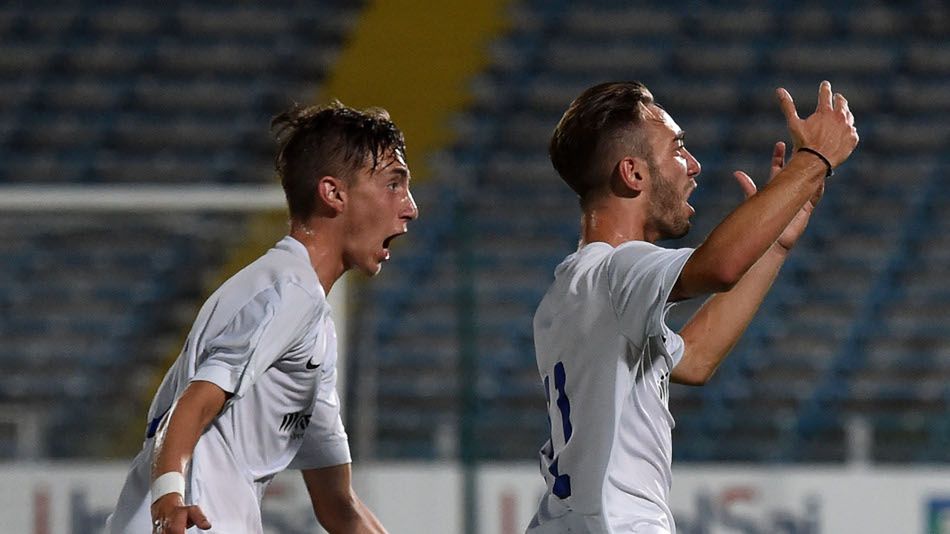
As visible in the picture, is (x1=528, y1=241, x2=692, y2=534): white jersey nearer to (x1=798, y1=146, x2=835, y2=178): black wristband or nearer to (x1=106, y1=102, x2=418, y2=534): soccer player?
(x1=798, y1=146, x2=835, y2=178): black wristband

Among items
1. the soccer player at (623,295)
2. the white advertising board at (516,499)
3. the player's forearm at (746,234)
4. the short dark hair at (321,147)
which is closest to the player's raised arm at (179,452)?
the short dark hair at (321,147)

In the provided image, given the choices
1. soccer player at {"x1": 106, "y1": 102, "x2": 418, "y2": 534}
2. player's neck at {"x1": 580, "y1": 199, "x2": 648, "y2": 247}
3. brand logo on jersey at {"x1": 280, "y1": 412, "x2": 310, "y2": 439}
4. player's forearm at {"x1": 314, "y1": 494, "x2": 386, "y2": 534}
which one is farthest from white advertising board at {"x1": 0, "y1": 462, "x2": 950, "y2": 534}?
player's neck at {"x1": 580, "y1": 199, "x2": 648, "y2": 247}

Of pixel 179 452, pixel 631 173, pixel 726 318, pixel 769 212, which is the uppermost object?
pixel 631 173

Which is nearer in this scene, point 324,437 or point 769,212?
point 769,212

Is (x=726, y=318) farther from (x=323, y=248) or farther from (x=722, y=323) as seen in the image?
(x=323, y=248)

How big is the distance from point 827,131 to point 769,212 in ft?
0.67

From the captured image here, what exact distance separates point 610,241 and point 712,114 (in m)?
7.71

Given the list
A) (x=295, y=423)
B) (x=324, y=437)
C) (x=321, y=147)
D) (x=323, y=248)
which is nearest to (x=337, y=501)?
(x=324, y=437)

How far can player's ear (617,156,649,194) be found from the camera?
2568mm

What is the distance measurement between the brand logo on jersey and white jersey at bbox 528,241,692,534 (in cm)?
46

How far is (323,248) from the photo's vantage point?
8.97 ft

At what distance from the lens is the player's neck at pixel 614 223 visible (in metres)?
2.58

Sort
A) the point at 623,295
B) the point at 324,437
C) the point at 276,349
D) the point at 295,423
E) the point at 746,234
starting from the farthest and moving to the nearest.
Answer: the point at 324,437
the point at 295,423
the point at 276,349
the point at 623,295
the point at 746,234

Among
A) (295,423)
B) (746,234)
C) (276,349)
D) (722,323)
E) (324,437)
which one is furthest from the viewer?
(324,437)
